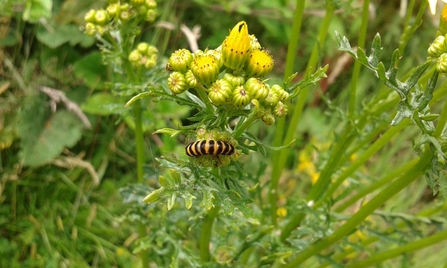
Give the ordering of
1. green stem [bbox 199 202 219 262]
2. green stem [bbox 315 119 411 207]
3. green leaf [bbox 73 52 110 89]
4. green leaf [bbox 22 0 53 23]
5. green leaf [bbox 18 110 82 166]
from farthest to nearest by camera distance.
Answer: green leaf [bbox 73 52 110 89]
green leaf [bbox 18 110 82 166]
green leaf [bbox 22 0 53 23]
green stem [bbox 315 119 411 207]
green stem [bbox 199 202 219 262]

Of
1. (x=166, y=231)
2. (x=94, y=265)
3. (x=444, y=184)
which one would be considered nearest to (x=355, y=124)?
(x=444, y=184)

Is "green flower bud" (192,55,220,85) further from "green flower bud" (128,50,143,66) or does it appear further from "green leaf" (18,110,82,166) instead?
"green leaf" (18,110,82,166)

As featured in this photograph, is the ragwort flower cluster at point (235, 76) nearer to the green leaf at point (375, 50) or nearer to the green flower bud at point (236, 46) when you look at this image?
the green flower bud at point (236, 46)

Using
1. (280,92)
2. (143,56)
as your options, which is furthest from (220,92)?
(143,56)

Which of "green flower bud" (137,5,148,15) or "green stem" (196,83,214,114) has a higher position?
"green flower bud" (137,5,148,15)

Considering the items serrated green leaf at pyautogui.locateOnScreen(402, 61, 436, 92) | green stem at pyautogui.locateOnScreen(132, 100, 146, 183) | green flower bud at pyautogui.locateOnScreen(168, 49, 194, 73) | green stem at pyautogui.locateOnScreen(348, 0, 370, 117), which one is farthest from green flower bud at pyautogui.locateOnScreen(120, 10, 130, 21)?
serrated green leaf at pyautogui.locateOnScreen(402, 61, 436, 92)

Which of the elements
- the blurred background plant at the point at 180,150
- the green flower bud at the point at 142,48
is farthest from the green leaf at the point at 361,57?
the green flower bud at the point at 142,48

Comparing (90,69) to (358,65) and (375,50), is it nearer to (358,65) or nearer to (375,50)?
(358,65)
